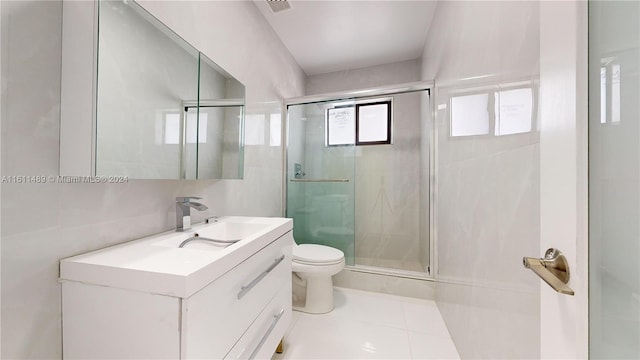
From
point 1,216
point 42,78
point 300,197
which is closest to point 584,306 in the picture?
point 1,216

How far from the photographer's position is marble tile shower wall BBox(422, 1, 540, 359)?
0.72 meters

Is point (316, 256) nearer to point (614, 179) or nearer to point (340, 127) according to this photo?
point (340, 127)

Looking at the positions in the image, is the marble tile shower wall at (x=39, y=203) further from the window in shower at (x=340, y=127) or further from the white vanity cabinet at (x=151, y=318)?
the window in shower at (x=340, y=127)

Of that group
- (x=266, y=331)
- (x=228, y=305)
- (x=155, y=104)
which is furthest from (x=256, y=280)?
(x=155, y=104)

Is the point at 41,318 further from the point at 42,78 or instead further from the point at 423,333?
the point at 423,333

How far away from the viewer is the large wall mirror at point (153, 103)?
0.79 m

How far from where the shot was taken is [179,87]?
1109mm

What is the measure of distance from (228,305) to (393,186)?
7.29 ft

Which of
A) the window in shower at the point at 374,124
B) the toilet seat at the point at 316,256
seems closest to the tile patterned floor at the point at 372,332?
the toilet seat at the point at 316,256

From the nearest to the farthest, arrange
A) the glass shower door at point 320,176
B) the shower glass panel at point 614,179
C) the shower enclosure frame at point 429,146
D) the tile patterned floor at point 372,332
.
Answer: the shower glass panel at point 614,179 < the tile patterned floor at point 372,332 < the shower enclosure frame at point 429,146 < the glass shower door at point 320,176

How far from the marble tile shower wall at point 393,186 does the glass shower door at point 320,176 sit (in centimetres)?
11

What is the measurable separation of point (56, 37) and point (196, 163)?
0.62m

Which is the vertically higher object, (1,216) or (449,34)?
(449,34)

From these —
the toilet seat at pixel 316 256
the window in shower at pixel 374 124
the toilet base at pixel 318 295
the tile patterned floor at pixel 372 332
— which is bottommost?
the tile patterned floor at pixel 372 332
